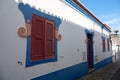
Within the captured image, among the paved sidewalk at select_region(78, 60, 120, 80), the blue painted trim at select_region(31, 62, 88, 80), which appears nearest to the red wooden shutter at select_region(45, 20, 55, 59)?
the blue painted trim at select_region(31, 62, 88, 80)

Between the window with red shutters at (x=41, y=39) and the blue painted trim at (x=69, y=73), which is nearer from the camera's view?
the window with red shutters at (x=41, y=39)

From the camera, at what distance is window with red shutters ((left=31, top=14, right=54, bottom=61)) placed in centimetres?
543

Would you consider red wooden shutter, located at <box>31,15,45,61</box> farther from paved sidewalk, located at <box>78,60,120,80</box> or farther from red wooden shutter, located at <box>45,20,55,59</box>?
paved sidewalk, located at <box>78,60,120,80</box>

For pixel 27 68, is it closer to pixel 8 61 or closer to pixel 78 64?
pixel 8 61

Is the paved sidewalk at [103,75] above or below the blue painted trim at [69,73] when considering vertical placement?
below

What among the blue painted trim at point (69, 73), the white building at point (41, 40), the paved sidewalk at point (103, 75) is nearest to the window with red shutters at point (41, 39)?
the white building at point (41, 40)

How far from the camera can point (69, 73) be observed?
7.84 m

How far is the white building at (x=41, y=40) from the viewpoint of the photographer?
444cm

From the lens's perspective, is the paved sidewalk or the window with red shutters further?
the paved sidewalk

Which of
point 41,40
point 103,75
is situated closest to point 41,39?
point 41,40

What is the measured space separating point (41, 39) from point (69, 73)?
2.77 m

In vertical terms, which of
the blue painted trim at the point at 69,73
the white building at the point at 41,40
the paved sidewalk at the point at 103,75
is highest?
the white building at the point at 41,40

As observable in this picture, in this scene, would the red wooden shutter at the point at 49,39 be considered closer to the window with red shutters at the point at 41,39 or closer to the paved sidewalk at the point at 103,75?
the window with red shutters at the point at 41,39

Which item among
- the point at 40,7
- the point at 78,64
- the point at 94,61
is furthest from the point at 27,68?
the point at 94,61
